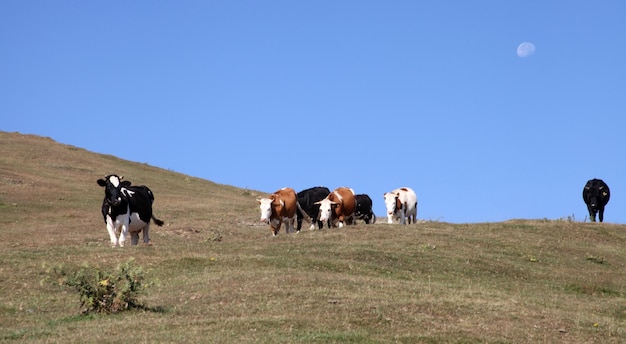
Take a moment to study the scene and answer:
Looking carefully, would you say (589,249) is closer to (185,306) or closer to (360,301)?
(360,301)

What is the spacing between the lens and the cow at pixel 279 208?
3821cm

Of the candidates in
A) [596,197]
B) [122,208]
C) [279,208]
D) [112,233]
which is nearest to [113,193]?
[122,208]

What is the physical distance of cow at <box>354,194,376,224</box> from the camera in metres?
45.6

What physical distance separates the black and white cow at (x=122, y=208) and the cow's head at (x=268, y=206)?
575 cm

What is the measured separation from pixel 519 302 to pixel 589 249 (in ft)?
44.6

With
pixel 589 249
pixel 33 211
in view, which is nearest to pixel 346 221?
pixel 589 249

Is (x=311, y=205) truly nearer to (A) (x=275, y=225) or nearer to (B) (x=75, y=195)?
(A) (x=275, y=225)

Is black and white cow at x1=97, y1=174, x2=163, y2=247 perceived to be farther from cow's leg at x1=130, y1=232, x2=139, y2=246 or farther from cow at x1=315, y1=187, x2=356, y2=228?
cow at x1=315, y1=187, x2=356, y2=228

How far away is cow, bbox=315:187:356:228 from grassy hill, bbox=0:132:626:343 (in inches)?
156

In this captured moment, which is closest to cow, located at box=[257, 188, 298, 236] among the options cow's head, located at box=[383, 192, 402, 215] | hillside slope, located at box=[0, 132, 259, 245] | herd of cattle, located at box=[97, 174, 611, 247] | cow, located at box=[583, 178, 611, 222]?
herd of cattle, located at box=[97, 174, 611, 247]

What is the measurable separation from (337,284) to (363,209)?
74.8 feet

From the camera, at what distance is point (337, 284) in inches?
903

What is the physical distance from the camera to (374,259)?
29.0 meters

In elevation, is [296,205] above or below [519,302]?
above
